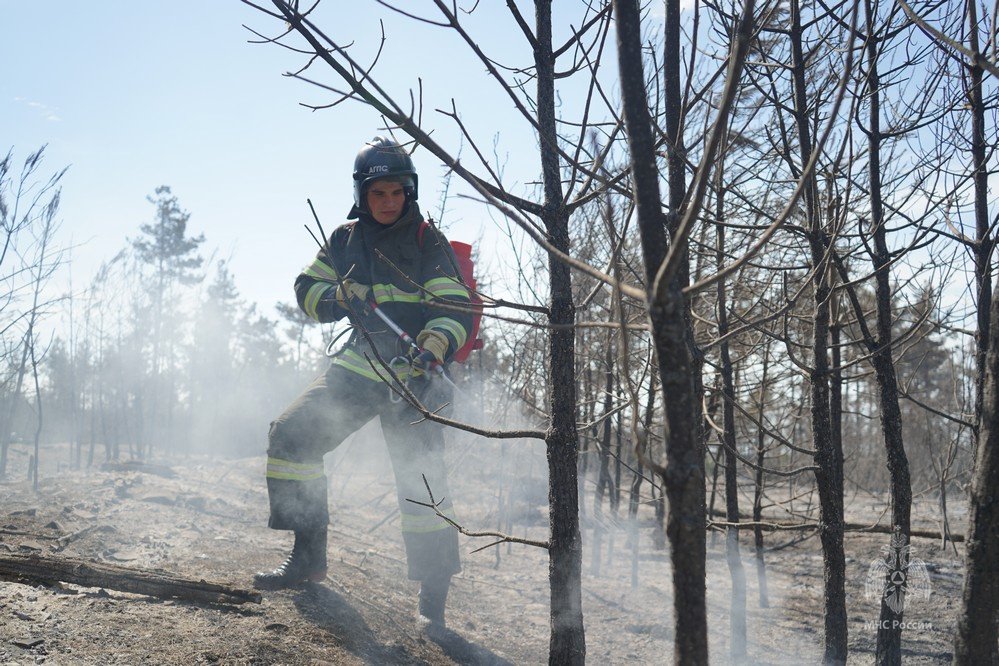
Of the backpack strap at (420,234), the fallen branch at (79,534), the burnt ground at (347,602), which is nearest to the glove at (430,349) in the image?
the backpack strap at (420,234)

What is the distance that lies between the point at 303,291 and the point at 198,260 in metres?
29.3

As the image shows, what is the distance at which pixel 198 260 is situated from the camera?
98.7 feet

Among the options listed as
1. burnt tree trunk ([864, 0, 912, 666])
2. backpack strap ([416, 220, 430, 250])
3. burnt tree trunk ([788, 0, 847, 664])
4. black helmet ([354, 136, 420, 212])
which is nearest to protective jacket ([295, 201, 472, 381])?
backpack strap ([416, 220, 430, 250])

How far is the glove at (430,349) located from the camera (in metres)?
3.50

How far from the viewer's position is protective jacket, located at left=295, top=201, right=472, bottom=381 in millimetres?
3795

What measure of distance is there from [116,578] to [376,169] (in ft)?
8.37

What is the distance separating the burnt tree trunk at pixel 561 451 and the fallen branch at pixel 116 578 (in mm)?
1828

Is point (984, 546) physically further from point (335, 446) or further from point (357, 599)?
point (357, 599)

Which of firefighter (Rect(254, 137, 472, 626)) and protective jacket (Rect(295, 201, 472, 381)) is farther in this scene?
protective jacket (Rect(295, 201, 472, 381))

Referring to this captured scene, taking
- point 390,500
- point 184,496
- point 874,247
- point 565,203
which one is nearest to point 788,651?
point 874,247

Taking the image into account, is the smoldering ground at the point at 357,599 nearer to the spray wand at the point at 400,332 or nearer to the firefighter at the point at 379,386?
the firefighter at the point at 379,386

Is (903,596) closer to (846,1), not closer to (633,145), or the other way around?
(846,1)

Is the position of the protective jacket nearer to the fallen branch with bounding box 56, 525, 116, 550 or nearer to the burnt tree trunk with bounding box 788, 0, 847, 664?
the burnt tree trunk with bounding box 788, 0, 847, 664

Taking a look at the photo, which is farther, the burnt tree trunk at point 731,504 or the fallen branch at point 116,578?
the burnt tree trunk at point 731,504
